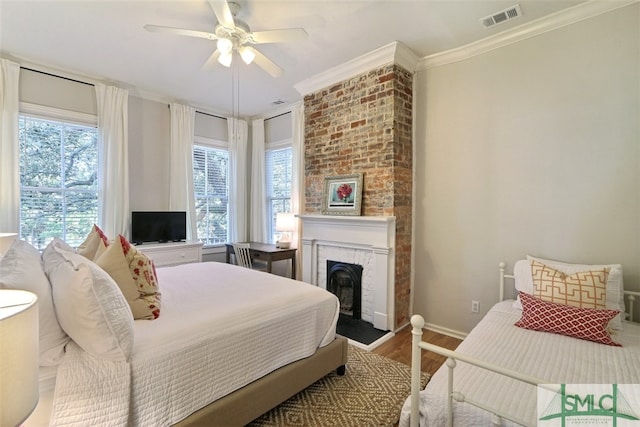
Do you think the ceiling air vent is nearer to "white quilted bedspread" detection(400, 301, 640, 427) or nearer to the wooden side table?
"white quilted bedspread" detection(400, 301, 640, 427)

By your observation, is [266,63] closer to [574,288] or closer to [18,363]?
[18,363]

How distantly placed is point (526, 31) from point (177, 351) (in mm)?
3507

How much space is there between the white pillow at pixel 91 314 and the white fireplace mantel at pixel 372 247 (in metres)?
2.31

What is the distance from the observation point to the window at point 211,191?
4.73m

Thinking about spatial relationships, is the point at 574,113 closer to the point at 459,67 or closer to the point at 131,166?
the point at 459,67

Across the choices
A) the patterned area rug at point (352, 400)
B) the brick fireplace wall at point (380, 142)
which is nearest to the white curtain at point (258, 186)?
the brick fireplace wall at point (380, 142)

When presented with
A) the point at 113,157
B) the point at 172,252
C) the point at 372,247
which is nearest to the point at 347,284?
the point at 372,247

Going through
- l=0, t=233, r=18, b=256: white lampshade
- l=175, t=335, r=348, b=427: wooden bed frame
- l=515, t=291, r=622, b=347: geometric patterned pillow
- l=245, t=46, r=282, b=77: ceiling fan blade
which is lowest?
l=175, t=335, r=348, b=427: wooden bed frame

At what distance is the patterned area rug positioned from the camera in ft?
5.89

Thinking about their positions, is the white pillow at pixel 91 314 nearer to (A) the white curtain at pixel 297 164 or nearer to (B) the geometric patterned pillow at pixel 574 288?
(B) the geometric patterned pillow at pixel 574 288

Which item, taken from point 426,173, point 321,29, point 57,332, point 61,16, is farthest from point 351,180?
point 61,16

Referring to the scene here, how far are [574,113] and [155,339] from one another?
3291mm

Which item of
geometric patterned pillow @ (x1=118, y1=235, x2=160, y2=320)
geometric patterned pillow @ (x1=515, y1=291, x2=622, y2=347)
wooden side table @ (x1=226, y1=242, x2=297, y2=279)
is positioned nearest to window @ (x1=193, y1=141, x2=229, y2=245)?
wooden side table @ (x1=226, y1=242, x2=297, y2=279)

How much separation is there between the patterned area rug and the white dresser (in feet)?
8.90
